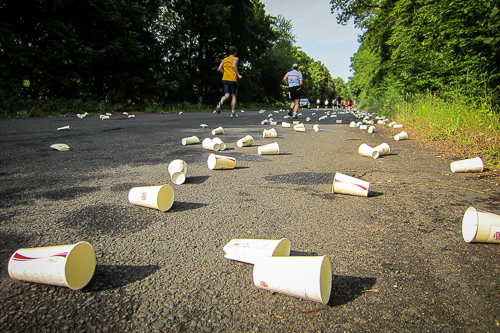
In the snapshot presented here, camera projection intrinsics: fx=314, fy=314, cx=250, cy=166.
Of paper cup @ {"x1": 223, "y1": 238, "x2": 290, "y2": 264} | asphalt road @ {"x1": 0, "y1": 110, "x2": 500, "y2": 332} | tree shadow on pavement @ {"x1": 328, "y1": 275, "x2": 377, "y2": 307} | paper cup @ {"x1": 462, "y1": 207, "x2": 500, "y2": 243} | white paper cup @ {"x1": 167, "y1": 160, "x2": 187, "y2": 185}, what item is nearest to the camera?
asphalt road @ {"x1": 0, "y1": 110, "x2": 500, "y2": 332}

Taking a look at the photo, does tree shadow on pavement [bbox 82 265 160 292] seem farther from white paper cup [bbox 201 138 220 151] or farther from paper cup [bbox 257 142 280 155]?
white paper cup [bbox 201 138 220 151]

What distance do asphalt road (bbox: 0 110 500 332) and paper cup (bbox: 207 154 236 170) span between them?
14 cm

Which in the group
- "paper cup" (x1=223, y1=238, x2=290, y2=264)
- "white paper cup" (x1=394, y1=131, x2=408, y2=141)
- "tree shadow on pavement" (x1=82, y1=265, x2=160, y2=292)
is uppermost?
"white paper cup" (x1=394, y1=131, x2=408, y2=141)

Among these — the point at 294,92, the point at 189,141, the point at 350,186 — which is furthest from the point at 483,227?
the point at 294,92

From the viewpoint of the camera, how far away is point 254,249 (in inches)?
65.2

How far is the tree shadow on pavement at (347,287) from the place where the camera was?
1.37m

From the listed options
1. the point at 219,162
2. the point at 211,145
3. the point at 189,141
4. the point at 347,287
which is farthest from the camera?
the point at 189,141

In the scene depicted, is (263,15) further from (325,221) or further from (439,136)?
(325,221)

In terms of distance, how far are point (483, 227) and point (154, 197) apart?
213cm

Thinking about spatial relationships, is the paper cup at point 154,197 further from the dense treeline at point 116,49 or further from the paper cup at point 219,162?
the dense treeline at point 116,49

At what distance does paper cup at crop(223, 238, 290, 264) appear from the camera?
61.2 inches

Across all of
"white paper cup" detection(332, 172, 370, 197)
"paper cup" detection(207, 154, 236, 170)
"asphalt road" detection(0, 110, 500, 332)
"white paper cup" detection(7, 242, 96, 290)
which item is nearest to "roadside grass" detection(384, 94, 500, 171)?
"asphalt road" detection(0, 110, 500, 332)

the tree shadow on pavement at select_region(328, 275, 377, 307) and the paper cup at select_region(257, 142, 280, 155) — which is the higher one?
the paper cup at select_region(257, 142, 280, 155)

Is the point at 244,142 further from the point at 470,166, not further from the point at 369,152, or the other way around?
the point at 470,166
